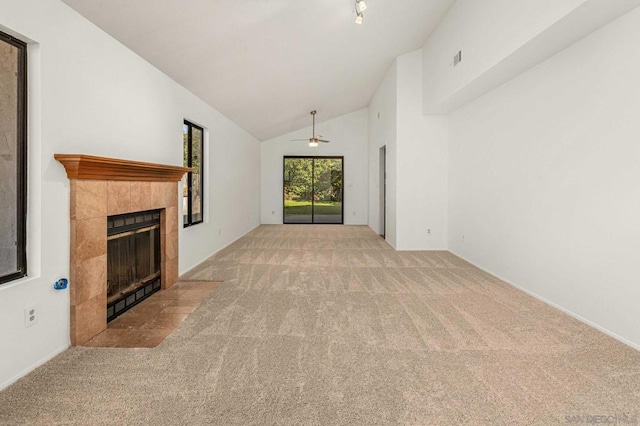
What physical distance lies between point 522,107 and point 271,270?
3778 millimetres

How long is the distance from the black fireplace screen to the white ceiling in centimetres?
172

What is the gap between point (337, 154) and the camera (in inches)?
452

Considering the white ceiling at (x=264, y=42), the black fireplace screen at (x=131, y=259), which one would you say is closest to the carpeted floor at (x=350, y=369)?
the black fireplace screen at (x=131, y=259)

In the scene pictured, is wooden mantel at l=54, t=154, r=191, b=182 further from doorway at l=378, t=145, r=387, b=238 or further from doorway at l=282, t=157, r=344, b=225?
doorway at l=282, t=157, r=344, b=225

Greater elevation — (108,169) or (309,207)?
(108,169)

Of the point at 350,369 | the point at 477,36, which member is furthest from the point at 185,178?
the point at 477,36

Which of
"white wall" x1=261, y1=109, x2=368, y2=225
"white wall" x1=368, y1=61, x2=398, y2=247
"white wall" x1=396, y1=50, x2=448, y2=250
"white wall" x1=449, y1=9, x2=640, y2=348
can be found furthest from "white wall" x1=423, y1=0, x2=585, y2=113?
"white wall" x1=261, y1=109, x2=368, y2=225

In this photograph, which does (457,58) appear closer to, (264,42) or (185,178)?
(264,42)

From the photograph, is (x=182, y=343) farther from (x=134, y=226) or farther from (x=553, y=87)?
(x=553, y=87)

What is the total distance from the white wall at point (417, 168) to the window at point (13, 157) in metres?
5.57

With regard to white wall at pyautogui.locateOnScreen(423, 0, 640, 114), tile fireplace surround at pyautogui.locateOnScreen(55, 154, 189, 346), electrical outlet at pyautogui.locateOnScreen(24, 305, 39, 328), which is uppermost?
white wall at pyautogui.locateOnScreen(423, 0, 640, 114)

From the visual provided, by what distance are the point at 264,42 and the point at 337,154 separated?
7310 millimetres

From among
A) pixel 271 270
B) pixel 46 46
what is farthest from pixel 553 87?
pixel 46 46

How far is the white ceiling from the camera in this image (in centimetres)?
315
